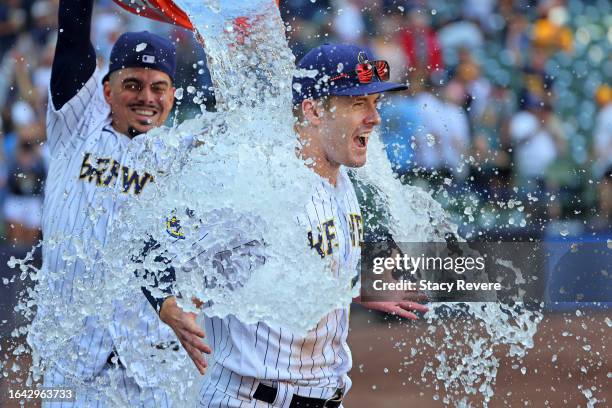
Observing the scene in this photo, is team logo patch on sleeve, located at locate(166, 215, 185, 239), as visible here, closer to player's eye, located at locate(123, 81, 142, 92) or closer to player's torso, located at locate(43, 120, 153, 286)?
player's torso, located at locate(43, 120, 153, 286)

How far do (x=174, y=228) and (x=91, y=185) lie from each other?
3.34 feet

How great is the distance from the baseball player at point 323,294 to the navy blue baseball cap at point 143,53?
3.02 ft

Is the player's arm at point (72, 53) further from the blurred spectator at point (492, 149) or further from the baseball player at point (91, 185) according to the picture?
the blurred spectator at point (492, 149)

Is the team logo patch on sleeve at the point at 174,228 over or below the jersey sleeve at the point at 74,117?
below

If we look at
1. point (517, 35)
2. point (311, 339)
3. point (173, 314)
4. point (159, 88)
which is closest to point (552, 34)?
point (517, 35)

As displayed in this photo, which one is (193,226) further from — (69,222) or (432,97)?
(432,97)

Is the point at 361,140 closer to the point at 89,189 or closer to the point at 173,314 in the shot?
the point at 173,314

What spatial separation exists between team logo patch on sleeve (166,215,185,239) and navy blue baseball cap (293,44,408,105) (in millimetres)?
563

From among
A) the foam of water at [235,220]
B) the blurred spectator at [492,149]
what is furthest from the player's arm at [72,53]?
the blurred spectator at [492,149]

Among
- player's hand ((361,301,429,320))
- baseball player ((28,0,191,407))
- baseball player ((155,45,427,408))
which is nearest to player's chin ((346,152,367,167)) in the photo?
baseball player ((155,45,427,408))

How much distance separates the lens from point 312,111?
281 centimetres

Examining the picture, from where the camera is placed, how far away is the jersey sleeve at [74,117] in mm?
3633

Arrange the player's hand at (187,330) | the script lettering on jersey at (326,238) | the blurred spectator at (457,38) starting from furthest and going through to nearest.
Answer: the blurred spectator at (457,38), the script lettering on jersey at (326,238), the player's hand at (187,330)

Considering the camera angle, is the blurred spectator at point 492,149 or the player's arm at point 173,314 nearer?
the player's arm at point 173,314
